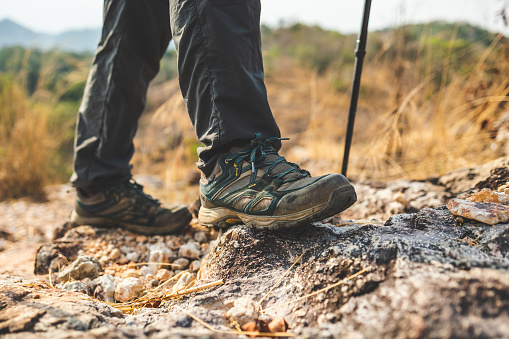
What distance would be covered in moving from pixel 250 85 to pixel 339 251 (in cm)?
57

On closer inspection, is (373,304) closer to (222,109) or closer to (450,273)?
(450,273)

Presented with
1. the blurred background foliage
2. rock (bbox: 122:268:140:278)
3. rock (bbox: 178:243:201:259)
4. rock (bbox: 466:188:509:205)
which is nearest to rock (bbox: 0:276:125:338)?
rock (bbox: 122:268:140:278)

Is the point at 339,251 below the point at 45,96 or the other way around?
below

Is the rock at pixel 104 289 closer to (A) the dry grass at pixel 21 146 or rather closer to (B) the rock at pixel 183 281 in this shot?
(B) the rock at pixel 183 281

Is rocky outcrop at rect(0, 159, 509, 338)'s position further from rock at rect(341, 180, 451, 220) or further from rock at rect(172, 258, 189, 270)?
rock at rect(341, 180, 451, 220)

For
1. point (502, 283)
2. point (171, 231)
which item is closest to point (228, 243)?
point (171, 231)

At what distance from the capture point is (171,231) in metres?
1.66

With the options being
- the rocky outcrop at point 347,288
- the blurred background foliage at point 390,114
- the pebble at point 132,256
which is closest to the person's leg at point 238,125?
the rocky outcrop at point 347,288

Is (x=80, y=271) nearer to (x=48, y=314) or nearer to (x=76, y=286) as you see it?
(x=76, y=286)

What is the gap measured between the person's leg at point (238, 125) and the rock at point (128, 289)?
375 mm

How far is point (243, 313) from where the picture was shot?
78 centimetres

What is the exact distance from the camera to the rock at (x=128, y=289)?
1.14 meters

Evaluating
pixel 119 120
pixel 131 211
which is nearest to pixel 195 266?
pixel 131 211

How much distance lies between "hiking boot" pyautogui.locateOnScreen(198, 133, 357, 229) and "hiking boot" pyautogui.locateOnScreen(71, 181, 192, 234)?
0.46 m
